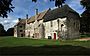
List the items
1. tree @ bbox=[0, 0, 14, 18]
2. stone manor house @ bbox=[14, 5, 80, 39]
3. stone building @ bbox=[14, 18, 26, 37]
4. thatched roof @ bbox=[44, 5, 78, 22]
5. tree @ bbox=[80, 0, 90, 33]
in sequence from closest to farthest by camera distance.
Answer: tree @ bbox=[0, 0, 14, 18] → stone manor house @ bbox=[14, 5, 80, 39] → thatched roof @ bbox=[44, 5, 78, 22] → tree @ bbox=[80, 0, 90, 33] → stone building @ bbox=[14, 18, 26, 37]

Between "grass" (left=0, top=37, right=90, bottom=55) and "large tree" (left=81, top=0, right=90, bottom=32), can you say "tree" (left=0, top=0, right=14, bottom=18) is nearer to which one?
"grass" (left=0, top=37, right=90, bottom=55)

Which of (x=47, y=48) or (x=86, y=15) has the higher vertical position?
(x=86, y=15)

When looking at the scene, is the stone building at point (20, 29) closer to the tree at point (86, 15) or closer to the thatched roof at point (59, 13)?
the thatched roof at point (59, 13)

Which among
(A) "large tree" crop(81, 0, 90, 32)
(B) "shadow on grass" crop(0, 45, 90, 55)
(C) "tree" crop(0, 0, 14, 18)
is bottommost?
(B) "shadow on grass" crop(0, 45, 90, 55)

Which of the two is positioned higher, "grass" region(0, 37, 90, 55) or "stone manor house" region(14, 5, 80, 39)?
"stone manor house" region(14, 5, 80, 39)

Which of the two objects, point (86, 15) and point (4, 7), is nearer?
point (4, 7)

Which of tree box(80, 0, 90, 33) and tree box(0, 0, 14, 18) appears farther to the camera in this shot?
tree box(80, 0, 90, 33)

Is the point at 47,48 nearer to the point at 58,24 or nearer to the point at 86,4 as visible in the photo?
the point at 58,24

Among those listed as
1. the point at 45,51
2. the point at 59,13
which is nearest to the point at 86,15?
the point at 59,13

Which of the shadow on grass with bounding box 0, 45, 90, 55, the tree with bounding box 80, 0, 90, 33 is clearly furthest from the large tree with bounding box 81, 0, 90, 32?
the shadow on grass with bounding box 0, 45, 90, 55

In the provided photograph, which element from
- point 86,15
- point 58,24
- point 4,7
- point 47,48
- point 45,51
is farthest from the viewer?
point 86,15

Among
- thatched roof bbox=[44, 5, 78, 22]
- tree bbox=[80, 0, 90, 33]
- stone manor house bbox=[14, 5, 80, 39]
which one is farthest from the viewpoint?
tree bbox=[80, 0, 90, 33]

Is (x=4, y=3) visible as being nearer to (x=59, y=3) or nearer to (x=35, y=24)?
(x=59, y=3)

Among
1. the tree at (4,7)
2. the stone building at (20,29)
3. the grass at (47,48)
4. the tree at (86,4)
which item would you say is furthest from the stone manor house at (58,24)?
the tree at (4,7)
